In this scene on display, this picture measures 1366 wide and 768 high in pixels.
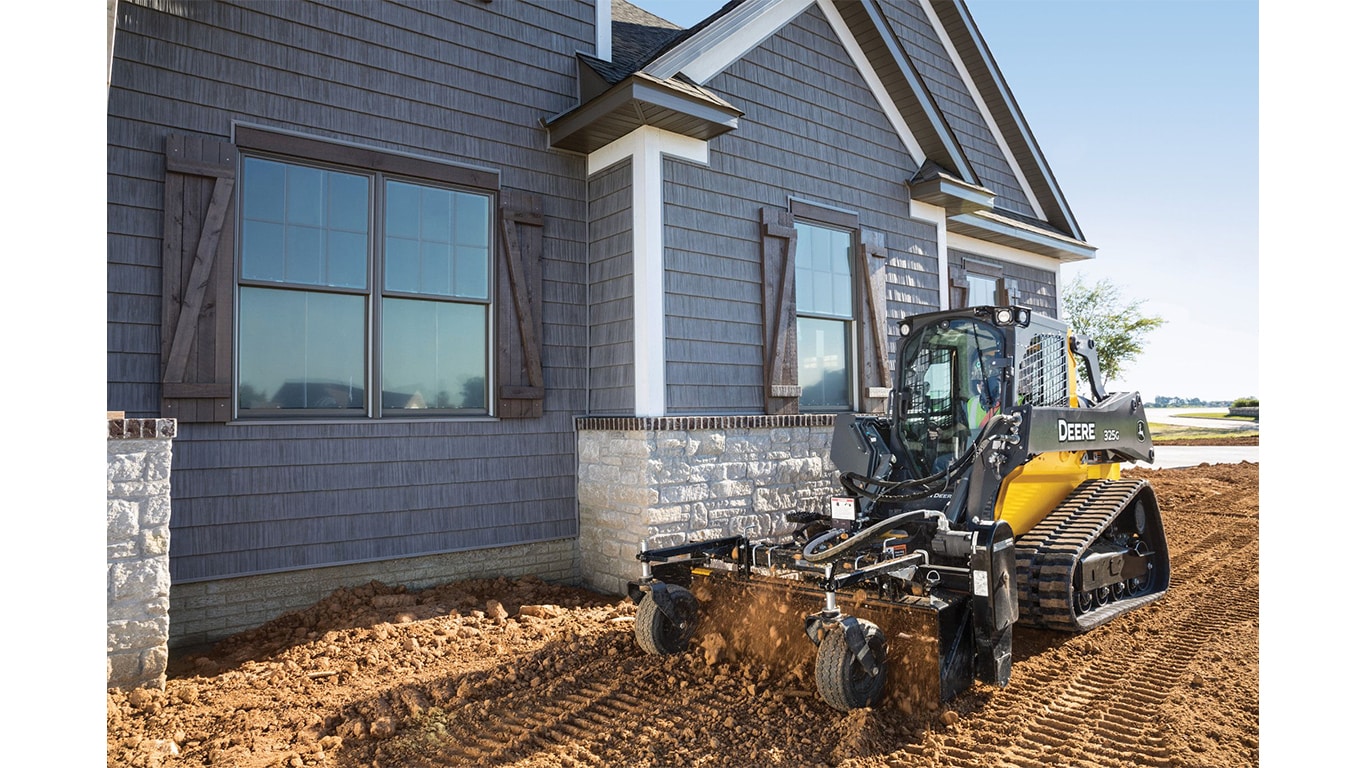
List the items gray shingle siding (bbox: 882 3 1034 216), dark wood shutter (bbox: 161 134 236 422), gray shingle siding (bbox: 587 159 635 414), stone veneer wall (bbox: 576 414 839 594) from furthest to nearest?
1. gray shingle siding (bbox: 882 3 1034 216)
2. gray shingle siding (bbox: 587 159 635 414)
3. stone veneer wall (bbox: 576 414 839 594)
4. dark wood shutter (bbox: 161 134 236 422)

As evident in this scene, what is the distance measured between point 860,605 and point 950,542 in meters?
0.60

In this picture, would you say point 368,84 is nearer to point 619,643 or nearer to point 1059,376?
point 619,643

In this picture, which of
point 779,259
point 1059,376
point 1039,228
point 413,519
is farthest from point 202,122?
point 1039,228

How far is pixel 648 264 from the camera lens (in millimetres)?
6480

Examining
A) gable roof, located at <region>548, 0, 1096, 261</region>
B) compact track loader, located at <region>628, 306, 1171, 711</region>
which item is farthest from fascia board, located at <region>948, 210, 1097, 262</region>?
compact track loader, located at <region>628, 306, 1171, 711</region>

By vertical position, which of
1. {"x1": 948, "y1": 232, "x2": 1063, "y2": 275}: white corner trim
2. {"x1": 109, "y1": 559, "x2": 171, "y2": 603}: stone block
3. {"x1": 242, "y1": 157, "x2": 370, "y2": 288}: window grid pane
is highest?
{"x1": 948, "y1": 232, "x2": 1063, "y2": 275}: white corner trim

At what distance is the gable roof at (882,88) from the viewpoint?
6.38 m

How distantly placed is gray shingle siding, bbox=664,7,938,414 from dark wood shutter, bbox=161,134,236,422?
3317mm

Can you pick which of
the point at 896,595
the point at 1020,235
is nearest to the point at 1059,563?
the point at 896,595

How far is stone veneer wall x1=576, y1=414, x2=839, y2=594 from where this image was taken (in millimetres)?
6266

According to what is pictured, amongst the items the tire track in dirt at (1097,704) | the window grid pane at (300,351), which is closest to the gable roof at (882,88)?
the window grid pane at (300,351)

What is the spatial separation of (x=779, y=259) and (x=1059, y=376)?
293cm

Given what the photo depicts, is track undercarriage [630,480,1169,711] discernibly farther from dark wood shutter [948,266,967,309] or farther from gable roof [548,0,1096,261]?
dark wood shutter [948,266,967,309]

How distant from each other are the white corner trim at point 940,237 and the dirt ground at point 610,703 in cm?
465
